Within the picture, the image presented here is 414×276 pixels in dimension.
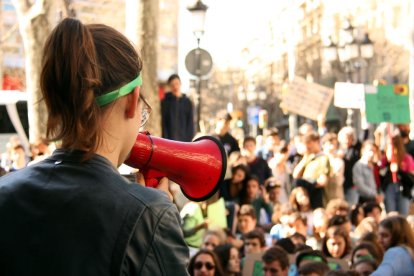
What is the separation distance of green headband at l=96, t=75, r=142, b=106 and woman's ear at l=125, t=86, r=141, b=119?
0.01 metres

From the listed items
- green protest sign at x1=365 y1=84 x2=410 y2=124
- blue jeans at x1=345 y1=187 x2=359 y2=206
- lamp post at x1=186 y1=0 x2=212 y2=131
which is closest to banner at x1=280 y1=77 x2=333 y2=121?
lamp post at x1=186 y1=0 x2=212 y2=131

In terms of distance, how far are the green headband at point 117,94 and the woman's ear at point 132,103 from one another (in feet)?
0.04

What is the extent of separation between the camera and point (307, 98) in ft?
60.0

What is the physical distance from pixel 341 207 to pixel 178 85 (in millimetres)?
3428

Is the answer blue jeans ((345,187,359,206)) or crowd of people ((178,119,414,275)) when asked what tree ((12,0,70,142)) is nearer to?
crowd of people ((178,119,414,275))

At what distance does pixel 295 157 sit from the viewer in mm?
16953

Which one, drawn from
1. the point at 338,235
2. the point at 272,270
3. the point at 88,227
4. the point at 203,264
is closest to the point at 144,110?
the point at 88,227

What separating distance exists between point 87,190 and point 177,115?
1230 centimetres

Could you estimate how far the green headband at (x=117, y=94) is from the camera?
231 centimetres

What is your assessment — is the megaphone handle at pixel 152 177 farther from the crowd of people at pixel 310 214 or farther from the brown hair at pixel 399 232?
the brown hair at pixel 399 232

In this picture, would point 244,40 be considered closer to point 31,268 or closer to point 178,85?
point 178,85

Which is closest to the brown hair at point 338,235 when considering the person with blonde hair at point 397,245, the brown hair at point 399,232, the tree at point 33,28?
the person with blonde hair at point 397,245

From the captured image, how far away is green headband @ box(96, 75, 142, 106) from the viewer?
7.57 feet

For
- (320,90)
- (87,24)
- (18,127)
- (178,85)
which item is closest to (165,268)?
(87,24)
